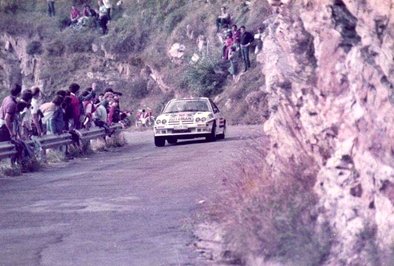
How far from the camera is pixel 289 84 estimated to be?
11.4 metres

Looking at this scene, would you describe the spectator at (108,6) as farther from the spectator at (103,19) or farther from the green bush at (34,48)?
the green bush at (34,48)

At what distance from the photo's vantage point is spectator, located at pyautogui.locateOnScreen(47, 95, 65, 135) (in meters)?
24.1

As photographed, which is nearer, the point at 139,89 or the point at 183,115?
the point at 183,115

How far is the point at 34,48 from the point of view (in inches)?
2233

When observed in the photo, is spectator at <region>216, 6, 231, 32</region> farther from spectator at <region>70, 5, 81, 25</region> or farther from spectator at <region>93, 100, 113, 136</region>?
spectator at <region>93, 100, 113, 136</region>

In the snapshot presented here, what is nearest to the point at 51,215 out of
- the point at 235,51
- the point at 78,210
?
the point at 78,210

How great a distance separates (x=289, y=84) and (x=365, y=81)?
226cm

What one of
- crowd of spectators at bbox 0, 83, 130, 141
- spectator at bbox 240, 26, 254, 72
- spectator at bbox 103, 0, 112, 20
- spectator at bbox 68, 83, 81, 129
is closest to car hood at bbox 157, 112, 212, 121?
crowd of spectators at bbox 0, 83, 130, 141

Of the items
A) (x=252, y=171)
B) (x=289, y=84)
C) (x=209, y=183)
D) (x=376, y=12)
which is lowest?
(x=209, y=183)

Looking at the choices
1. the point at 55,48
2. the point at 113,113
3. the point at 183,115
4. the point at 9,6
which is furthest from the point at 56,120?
the point at 9,6

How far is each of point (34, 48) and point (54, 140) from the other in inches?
1330

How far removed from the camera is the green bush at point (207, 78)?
154ft

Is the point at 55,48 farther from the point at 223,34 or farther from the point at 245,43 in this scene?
the point at 245,43

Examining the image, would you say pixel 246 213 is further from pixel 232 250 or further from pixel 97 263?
pixel 97 263
